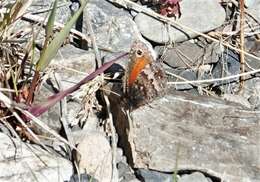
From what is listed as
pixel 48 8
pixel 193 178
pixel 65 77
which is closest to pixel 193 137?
pixel 193 178

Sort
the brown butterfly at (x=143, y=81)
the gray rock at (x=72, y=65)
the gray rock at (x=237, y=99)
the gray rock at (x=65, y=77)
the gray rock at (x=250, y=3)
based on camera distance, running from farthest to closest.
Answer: the gray rock at (x=250, y=3) → the gray rock at (x=237, y=99) → the gray rock at (x=72, y=65) → the gray rock at (x=65, y=77) → the brown butterfly at (x=143, y=81)

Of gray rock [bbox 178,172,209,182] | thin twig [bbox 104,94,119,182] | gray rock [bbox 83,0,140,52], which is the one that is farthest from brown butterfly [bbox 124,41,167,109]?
gray rock [bbox 83,0,140,52]

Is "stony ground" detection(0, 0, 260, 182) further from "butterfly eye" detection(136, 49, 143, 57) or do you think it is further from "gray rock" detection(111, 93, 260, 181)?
"butterfly eye" detection(136, 49, 143, 57)

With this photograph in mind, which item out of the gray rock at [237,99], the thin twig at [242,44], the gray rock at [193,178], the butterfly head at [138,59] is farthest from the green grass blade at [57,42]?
the thin twig at [242,44]

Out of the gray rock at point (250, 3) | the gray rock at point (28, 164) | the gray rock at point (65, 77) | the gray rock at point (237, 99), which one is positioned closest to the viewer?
the gray rock at point (28, 164)

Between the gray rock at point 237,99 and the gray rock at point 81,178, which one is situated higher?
the gray rock at point 237,99

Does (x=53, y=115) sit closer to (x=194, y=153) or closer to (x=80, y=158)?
(x=80, y=158)

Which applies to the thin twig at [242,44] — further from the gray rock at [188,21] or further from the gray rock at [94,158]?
the gray rock at [94,158]
